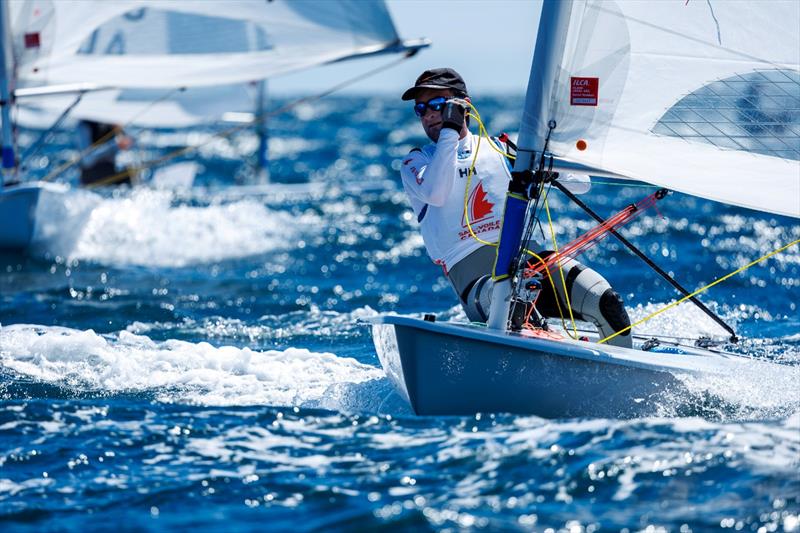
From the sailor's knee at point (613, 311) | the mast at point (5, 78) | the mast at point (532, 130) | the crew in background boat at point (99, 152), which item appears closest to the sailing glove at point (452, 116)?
the mast at point (532, 130)

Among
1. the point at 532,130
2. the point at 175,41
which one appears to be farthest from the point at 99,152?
the point at 532,130

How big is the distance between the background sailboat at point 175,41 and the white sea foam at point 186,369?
3.79 metres

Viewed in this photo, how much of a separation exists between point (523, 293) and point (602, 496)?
3.47 ft

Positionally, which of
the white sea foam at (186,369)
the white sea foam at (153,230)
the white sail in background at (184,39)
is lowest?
the white sea foam at (153,230)

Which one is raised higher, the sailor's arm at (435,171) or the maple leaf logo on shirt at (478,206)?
the sailor's arm at (435,171)

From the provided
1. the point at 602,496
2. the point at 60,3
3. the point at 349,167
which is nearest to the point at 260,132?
the point at 349,167

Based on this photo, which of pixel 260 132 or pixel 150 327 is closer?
pixel 150 327

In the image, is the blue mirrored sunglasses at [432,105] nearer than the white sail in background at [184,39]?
Yes

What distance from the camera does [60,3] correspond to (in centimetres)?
928

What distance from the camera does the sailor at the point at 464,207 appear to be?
15.3 ft

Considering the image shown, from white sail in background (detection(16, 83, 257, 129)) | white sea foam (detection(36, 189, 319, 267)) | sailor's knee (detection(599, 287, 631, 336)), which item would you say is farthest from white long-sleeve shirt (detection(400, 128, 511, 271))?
white sail in background (detection(16, 83, 257, 129))

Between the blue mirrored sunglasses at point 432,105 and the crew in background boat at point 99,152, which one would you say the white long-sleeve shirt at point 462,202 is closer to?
the blue mirrored sunglasses at point 432,105

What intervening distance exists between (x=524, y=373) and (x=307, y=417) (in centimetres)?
87

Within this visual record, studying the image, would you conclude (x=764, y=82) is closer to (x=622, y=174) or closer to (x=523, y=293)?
(x=622, y=174)
